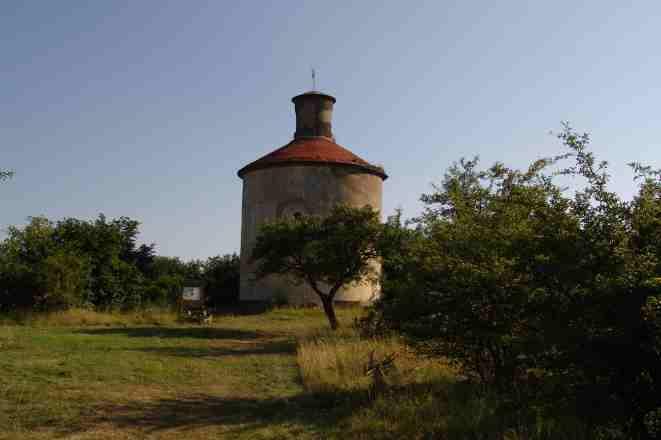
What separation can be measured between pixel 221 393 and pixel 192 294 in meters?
16.6

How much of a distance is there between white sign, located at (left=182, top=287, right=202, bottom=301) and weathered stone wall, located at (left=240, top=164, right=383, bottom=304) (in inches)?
221

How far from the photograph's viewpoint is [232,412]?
7.83 meters

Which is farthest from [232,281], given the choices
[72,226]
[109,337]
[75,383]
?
[75,383]

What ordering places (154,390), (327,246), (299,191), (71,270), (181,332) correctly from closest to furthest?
(154,390) < (327,246) < (181,332) < (71,270) < (299,191)

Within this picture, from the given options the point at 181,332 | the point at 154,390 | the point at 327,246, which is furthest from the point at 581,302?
the point at 181,332

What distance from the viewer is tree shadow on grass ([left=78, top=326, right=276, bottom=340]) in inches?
721

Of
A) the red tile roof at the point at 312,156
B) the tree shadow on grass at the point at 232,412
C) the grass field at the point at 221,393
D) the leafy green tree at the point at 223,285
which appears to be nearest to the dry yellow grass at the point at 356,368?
the grass field at the point at 221,393

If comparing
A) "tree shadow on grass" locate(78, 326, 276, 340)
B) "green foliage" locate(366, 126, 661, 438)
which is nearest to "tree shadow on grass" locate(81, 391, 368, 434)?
"green foliage" locate(366, 126, 661, 438)

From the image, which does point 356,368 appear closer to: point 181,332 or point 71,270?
point 181,332

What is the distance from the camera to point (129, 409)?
7.77 meters

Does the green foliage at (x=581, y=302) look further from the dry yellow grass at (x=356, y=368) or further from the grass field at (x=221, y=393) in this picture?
the dry yellow grass at (x=356, y=368)

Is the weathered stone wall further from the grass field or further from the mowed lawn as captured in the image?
the grass field

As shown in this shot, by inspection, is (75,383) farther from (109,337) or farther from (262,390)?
(109,337)

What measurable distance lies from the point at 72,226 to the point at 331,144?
46.0ft
